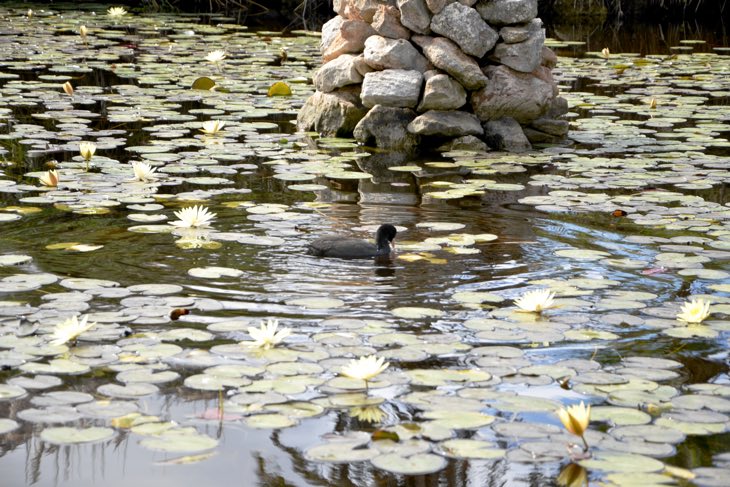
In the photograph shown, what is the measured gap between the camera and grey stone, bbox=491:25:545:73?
925 centimetres

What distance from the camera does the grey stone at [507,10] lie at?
9.09m

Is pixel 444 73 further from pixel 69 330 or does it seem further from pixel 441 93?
pixel 69 330

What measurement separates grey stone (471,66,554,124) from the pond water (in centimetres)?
44

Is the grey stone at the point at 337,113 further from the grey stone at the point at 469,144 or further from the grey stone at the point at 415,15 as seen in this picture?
the grey stone at the point at 469,144

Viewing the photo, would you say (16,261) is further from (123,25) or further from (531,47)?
(123,25)

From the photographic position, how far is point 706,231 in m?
6.68

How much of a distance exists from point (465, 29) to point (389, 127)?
1008 mm

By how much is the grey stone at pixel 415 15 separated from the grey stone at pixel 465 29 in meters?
0.07

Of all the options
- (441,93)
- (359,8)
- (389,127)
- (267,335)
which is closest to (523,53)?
(441,93)

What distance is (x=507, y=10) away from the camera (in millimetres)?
9109

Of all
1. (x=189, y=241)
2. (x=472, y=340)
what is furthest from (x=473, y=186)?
(x=472, y=340)

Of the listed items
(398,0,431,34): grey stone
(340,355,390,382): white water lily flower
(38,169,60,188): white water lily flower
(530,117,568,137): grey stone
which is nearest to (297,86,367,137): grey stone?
(398,0,431,34): grey stone

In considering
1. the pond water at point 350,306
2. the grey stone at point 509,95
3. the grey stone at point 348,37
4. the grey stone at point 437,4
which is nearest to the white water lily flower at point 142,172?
the pond water at point 350,306

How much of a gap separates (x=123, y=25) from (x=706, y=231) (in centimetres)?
1258
